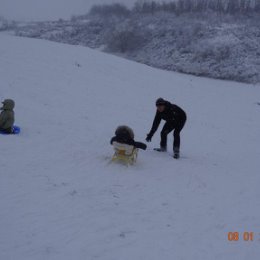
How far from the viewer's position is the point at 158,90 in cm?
2025

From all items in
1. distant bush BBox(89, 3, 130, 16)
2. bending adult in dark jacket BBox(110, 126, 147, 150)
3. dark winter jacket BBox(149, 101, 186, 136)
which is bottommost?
bending adult in dark jacket BBox(110, 126, 147, 150)

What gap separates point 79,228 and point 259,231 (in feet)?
9.12

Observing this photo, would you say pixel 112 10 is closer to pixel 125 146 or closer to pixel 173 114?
pixel 173 114

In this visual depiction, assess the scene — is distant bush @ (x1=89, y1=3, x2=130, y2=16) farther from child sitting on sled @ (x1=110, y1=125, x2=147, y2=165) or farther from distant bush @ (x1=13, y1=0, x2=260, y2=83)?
child sitting on sled @ (x1=110, y1=125, x2=147, y2=165)

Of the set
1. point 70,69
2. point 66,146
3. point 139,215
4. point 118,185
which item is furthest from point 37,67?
point 139,215

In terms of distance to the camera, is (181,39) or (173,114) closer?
(173,114)
